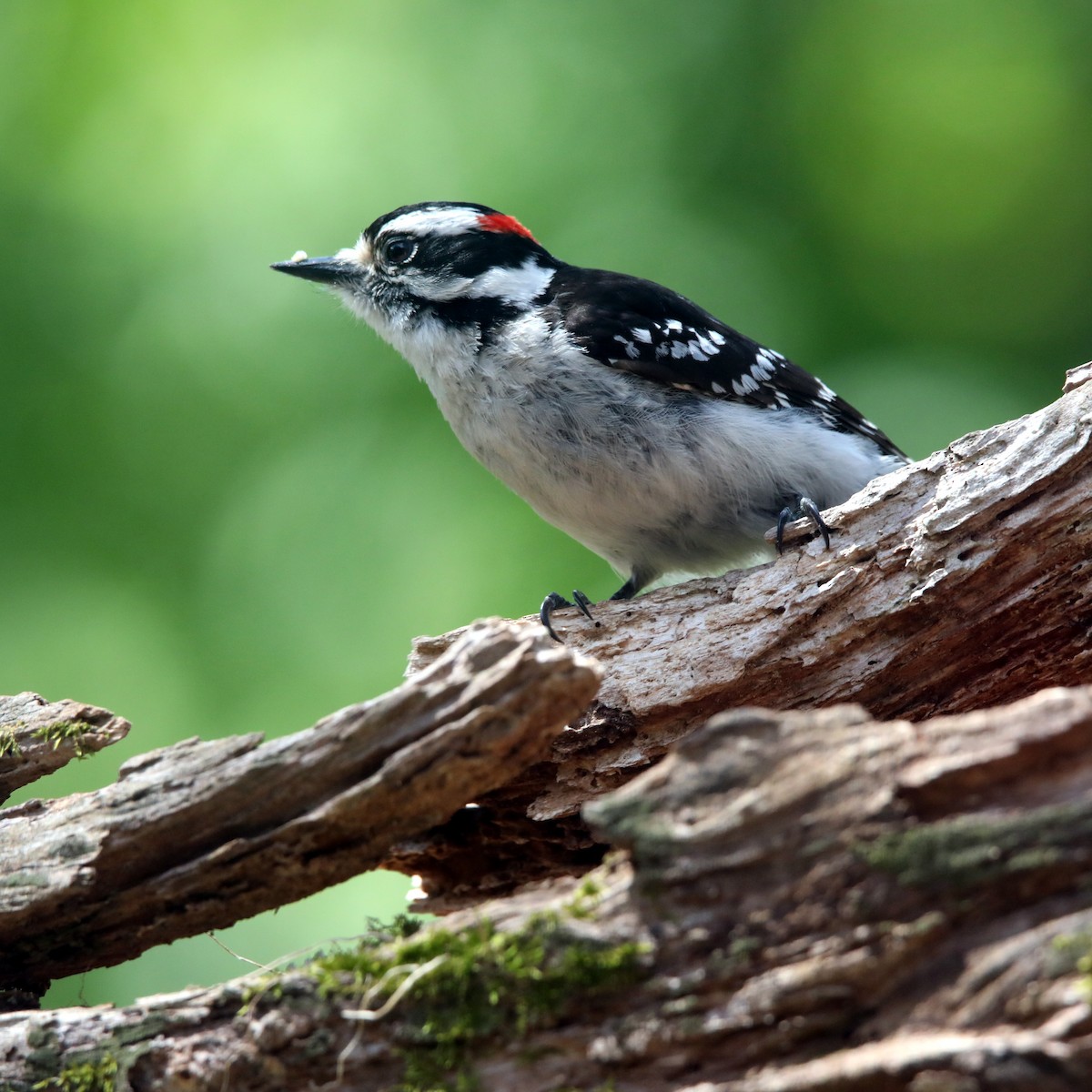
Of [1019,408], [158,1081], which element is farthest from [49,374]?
[1019,408]

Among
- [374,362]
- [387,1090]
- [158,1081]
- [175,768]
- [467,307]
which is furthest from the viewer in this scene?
[374,362]

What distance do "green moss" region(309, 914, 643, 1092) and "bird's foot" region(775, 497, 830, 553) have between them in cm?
176

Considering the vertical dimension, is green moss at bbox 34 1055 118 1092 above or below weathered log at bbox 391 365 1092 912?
below

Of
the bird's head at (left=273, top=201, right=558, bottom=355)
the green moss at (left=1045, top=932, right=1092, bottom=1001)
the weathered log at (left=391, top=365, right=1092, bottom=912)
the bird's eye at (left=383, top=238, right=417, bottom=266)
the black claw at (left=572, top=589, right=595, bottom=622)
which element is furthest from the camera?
the bird's eye at (left=383, top=238, right=417, bottom=266)

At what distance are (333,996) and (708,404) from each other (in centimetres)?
274

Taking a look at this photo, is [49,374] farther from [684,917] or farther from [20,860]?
A: [684,917]

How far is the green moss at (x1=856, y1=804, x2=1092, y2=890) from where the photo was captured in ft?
5.86

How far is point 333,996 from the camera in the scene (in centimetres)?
224

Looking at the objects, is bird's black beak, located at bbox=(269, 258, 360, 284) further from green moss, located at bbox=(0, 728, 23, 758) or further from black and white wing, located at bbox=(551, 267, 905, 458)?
green moss, located at bbox=(0, 728, 23, 758)

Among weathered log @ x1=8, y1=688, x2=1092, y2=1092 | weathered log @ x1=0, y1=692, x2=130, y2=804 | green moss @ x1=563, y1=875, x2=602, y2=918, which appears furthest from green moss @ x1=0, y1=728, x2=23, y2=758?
green moss @ x1=563, y1=875, x2=602, y2=918

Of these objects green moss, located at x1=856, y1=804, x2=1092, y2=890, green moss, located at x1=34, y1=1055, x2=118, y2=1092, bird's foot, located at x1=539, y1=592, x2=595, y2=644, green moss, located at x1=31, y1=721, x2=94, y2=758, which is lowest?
green moss, located at x1=856, y1=804, x2=1092, y2=890

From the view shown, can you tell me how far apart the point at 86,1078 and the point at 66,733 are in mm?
1135

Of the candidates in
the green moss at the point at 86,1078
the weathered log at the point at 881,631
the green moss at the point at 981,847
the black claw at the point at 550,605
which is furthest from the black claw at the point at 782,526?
the green moss at the point at 86,1078

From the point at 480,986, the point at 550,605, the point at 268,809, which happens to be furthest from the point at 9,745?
the point at 480,986
